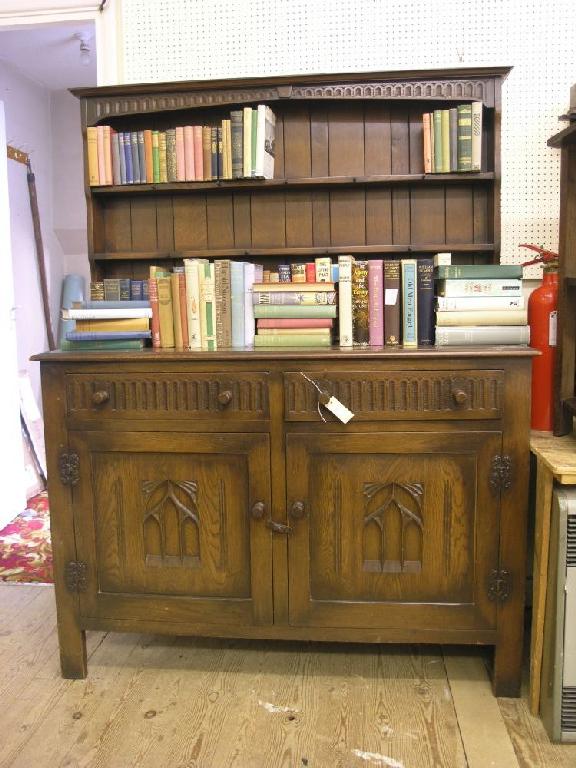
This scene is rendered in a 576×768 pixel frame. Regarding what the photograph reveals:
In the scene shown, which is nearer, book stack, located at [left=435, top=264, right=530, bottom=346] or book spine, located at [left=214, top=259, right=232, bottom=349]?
book stack, located at [left=435, top=264, right=530, bottom=346]

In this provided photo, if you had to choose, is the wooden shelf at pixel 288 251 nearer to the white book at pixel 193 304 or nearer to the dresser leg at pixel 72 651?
the white book at pixel 193 304

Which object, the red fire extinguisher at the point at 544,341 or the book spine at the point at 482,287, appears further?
the red fire extinguisher at the point at 544,341

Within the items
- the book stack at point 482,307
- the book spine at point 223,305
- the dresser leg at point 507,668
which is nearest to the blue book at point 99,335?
the book spine at point 223,305

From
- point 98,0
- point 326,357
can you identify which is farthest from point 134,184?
point 326,357

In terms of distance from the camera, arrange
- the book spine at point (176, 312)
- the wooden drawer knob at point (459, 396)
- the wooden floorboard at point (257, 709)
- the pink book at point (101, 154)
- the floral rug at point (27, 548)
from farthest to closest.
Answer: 1. the floral rug at point (27, 548)
2. the pink book at point (101, 154)
3. the book spine at point (176, 312)
4. the wooden drawer knob at point (459, 396)
5. the wooden floorboard at point (257, 709)

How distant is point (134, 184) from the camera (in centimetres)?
228

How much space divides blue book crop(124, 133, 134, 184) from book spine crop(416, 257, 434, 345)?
3.25 ft

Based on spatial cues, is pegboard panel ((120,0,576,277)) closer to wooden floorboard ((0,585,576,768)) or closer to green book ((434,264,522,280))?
green book ((434,264,522,280))

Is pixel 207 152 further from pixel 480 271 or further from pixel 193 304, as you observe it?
pixel 480 271

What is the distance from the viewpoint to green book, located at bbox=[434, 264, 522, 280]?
78.5 inches

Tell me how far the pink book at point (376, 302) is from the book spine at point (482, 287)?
19 centimetres

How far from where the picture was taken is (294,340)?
2.07 meters

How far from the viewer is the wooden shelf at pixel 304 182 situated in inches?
85.3

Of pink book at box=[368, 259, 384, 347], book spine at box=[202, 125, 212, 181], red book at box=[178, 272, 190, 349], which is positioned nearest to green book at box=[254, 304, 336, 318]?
pink book at box=[368, 259, 384, 347]
